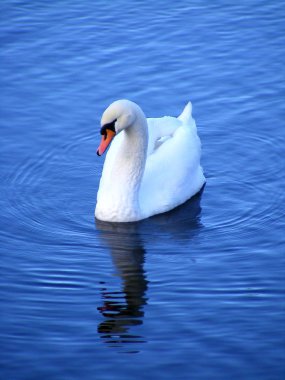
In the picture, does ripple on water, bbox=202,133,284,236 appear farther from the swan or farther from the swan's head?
the swan's head

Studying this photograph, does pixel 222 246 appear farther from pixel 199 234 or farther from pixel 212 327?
pixel 212 327

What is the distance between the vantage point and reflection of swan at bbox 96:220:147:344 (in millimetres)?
10469

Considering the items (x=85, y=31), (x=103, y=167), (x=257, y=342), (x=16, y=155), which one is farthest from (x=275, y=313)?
(x=85, y=31)

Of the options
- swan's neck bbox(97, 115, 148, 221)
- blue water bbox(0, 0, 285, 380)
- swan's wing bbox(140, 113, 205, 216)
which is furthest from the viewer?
swan's wing bbox(140, 113, 205, 216)

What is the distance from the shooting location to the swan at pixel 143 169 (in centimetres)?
1270

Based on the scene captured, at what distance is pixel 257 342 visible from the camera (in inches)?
397

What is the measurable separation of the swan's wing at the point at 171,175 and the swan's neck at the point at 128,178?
0.64 ft

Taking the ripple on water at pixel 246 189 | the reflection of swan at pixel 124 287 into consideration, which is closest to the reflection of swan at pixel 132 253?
the reflection of swan at pixel 124 287

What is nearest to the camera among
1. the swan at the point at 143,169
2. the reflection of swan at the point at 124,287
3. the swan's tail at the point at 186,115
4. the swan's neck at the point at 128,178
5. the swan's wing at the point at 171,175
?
the reflection of swan at the point at 124,287

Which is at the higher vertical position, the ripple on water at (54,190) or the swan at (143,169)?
the swan at (143,169)

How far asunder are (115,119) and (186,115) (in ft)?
7.17

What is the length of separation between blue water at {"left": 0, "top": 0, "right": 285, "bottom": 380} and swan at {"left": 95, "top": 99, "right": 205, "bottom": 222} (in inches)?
7.8

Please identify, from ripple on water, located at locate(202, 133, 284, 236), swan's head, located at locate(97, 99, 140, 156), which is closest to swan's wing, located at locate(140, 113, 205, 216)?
ripple on water, located at locate(202, 133, 284, 236)

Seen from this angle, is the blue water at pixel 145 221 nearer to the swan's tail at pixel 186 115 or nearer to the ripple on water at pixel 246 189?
the ripple on water at pixel 246 189
